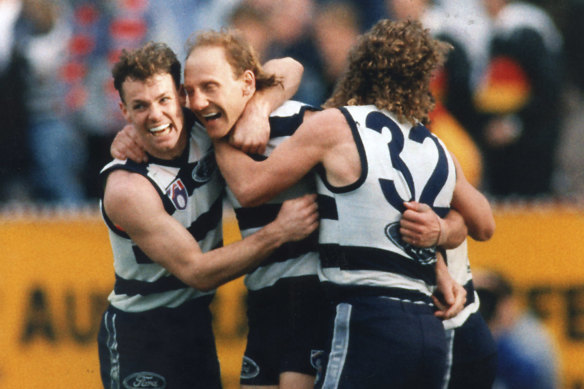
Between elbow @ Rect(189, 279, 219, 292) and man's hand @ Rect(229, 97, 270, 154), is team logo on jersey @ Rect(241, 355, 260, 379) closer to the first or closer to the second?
elbow @ Rect(189, 279, 219, 292)

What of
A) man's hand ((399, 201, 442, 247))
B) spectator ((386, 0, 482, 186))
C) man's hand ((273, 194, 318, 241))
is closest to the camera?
man's hand ((399, 201, 442, 247))

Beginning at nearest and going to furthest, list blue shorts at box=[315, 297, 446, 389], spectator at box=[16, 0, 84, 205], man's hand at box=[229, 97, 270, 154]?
blue shorts at box=[315, 297, 446, 389] < man's hand at box=[229, 97, 270, 154] < spectator at box=[16, 0, 84, 205]

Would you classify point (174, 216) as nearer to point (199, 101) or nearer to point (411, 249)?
point (199, 101)

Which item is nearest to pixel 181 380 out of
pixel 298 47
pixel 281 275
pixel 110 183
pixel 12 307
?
pixel 281 275

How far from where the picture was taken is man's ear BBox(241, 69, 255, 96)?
3.98 meters

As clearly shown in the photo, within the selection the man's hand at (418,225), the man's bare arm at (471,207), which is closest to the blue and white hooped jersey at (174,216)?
the man's hand at (418,225)

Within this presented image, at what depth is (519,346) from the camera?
593cm

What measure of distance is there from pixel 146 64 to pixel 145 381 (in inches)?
60.3

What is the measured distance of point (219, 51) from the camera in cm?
393

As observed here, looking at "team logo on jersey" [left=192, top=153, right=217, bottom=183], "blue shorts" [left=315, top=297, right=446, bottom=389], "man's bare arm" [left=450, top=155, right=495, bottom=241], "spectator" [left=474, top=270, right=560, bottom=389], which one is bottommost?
"spectator" [left=474, top=270, right=560, bottom=389]

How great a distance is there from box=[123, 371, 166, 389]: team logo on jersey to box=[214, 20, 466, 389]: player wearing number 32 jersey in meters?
0.92

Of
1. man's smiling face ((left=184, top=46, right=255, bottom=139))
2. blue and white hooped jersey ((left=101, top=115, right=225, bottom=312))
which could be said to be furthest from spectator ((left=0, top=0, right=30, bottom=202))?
man's smiling face ((left=184, top=46, right=255, bottom=139))

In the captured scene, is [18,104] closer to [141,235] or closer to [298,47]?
[298,47]

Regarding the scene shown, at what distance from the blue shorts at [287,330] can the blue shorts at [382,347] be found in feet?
0.78
